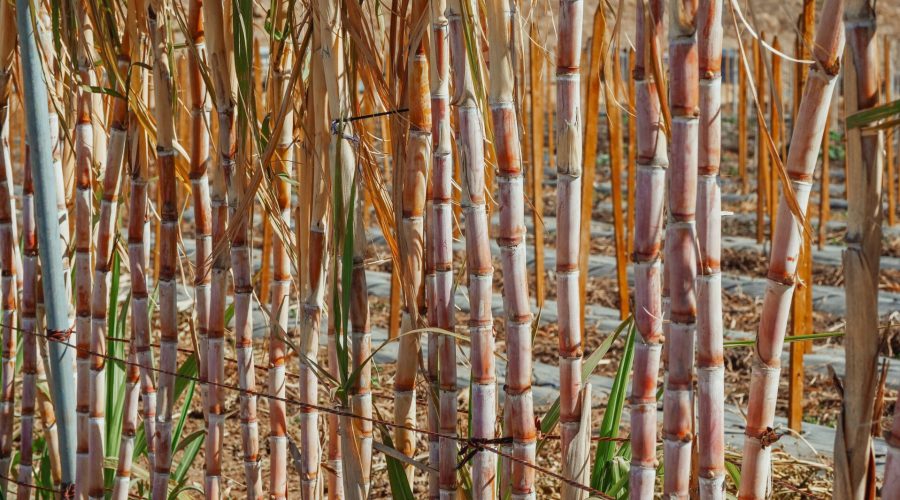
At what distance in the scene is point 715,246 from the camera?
816 mm

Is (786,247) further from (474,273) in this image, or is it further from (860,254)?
(474,273)

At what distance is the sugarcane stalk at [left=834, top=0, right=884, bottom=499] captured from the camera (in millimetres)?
639

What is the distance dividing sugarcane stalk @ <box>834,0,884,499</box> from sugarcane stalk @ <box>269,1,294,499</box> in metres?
0.64

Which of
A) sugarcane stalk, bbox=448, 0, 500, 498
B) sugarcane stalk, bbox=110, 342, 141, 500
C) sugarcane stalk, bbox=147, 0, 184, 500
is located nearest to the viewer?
sugarcane stalk, bbox=448, 0, 500, 498

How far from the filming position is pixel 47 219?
1.24 metres

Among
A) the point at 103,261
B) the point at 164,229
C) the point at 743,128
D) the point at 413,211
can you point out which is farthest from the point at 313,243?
the point at 743,128

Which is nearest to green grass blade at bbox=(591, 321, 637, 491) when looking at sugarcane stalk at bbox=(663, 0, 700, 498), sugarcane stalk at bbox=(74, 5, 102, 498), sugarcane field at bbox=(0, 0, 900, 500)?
sugarcane field at bbox=(0, 0, 900, 500)

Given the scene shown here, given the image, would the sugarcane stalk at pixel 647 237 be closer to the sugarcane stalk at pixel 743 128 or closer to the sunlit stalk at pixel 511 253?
the sunlit stalk at pixel 511 253

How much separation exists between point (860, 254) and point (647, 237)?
7.6 inches

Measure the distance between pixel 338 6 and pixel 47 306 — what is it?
0.62 metres

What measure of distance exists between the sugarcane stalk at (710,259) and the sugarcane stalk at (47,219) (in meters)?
0.79

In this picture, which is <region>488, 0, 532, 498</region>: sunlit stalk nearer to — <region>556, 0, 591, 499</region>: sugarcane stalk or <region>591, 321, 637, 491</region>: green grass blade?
<region>556, 0, 591, 499</region>: sugarcane stalk

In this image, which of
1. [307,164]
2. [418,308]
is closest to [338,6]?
[307,164]

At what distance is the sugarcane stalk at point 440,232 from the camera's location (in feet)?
3.06
